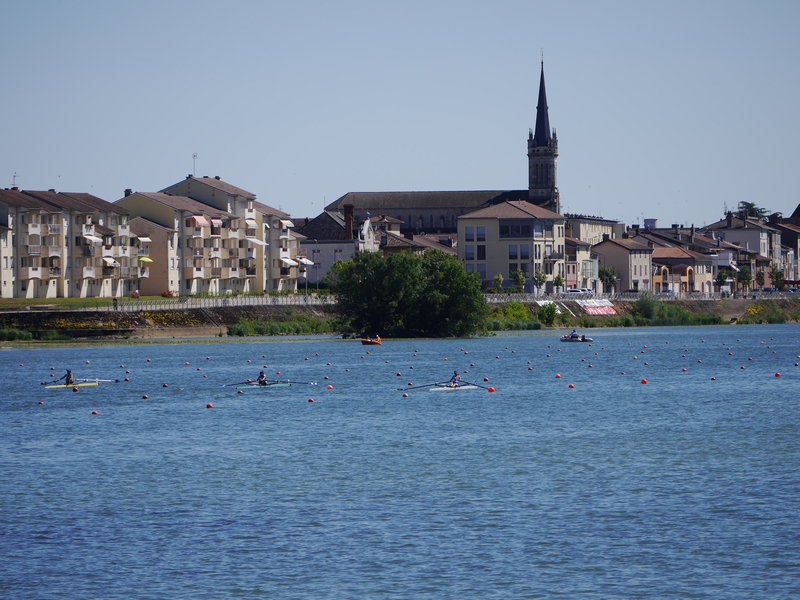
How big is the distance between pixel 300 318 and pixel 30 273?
100 feet

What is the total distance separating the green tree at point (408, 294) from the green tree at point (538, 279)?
219 feet

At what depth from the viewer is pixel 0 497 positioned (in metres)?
36.1

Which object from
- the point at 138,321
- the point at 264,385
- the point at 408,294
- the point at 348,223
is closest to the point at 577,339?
the point at 408,294

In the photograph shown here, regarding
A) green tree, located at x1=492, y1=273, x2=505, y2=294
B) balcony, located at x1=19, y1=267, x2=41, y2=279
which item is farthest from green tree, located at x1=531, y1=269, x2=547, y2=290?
balcony, located at x1=19, y1=267, x2=41, y2=279

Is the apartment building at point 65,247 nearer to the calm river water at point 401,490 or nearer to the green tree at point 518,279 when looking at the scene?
the green tree at point 518,279

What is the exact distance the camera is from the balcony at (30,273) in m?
136

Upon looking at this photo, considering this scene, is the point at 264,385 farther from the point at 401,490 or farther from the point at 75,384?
the point at 401,490

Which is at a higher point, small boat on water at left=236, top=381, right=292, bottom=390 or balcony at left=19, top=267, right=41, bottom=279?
balcony at left=19, top=267, right=41, bottom=279

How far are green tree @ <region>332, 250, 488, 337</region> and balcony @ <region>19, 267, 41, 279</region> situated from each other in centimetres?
4020

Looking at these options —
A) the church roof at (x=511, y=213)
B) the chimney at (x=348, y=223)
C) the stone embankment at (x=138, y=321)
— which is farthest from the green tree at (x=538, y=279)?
the stone embankment at (x=138, y=321)

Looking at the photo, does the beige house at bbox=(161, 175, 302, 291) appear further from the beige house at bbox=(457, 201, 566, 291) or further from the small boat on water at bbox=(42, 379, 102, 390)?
the small boat on water at bbox=(42, 379, 102, 390)

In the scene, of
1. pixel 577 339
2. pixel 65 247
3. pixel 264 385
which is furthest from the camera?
pixel 65 247

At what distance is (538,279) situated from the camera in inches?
7205

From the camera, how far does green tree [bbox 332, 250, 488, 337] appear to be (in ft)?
370
